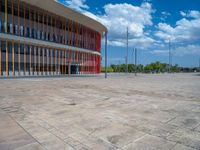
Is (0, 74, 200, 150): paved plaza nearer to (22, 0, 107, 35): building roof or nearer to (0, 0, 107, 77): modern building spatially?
(0, 0, 107, 77): modern building

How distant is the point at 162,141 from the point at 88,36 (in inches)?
1652

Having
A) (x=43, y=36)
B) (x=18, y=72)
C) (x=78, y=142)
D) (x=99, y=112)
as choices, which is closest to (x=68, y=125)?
(x=78, y=142)

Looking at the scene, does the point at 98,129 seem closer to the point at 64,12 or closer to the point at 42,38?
the point at 42,38

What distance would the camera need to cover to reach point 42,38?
31.3 m

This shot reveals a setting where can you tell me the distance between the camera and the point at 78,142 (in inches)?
140

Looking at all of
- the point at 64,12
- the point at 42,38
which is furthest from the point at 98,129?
the point at 64,12

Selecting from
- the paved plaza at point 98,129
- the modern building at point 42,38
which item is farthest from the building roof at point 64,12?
the paved plaza at point 98,129

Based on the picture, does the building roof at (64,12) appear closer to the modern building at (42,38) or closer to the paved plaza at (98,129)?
the modern building at (42,38)

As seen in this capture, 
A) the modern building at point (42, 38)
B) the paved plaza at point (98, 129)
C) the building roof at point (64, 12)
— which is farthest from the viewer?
the building roof at point (64, 12)

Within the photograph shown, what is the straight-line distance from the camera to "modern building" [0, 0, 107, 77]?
2618 cm

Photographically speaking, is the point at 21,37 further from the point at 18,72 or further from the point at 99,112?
the point at 99,112

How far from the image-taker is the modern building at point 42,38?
2618cm

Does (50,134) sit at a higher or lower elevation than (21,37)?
lower

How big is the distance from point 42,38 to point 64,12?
22.9 feet
